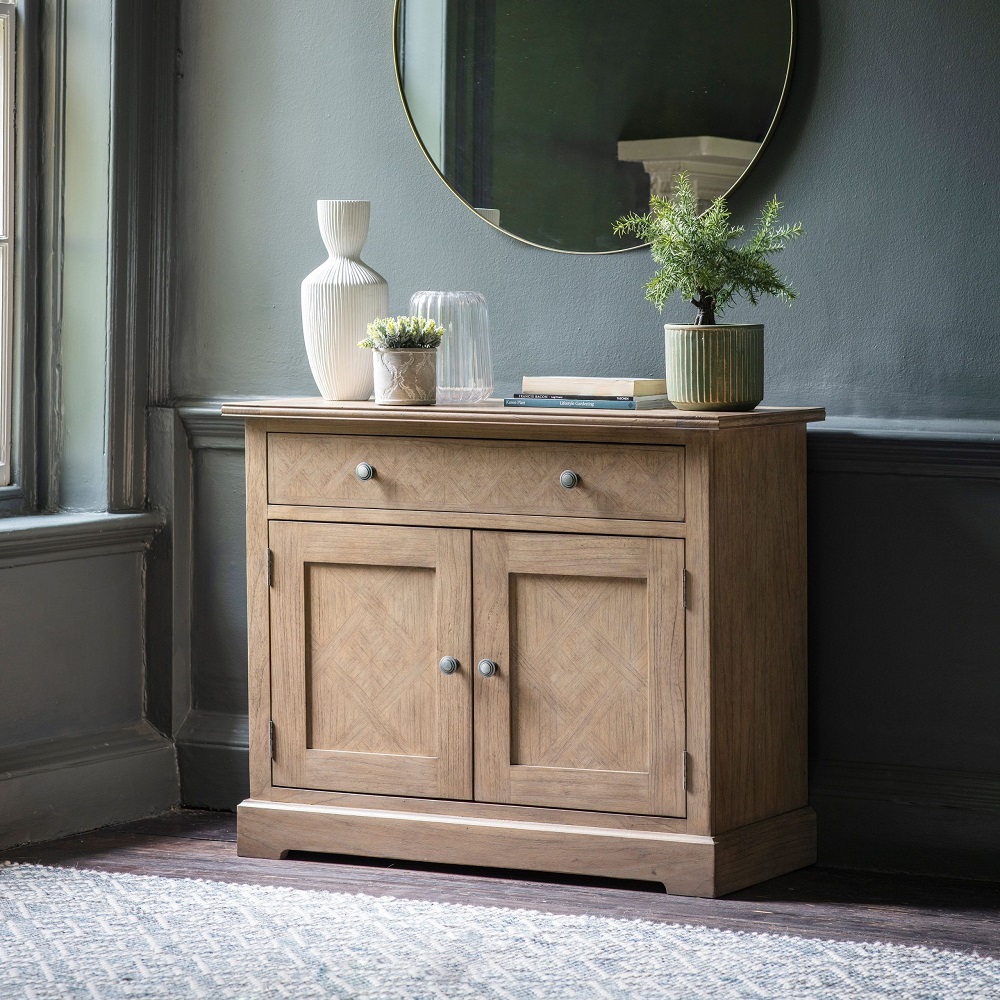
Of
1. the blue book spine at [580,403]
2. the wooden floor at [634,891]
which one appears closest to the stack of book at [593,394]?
the blue book spine at [580,403]

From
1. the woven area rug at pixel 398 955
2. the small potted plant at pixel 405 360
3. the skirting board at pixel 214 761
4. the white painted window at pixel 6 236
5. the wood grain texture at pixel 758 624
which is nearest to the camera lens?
the woven area rug at pixel 398 955

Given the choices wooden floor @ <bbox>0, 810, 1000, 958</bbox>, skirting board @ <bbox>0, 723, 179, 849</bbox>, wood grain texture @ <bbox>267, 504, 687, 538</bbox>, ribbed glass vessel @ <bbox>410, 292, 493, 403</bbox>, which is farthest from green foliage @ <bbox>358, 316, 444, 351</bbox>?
skirting board @ <bbox>0, 723, 179, 849</bbox>

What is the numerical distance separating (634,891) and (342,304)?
128 cm

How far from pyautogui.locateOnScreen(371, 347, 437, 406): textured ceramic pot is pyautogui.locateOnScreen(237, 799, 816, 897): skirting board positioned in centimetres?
81

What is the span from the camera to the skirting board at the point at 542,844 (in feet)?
9.06

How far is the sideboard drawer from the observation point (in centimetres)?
273

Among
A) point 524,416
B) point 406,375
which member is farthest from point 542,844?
point 406,375

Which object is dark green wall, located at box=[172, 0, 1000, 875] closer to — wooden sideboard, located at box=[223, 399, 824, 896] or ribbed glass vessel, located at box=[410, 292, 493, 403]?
wooden sideboard, located at box=[223, 399, 824, 896]

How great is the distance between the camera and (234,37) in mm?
3426

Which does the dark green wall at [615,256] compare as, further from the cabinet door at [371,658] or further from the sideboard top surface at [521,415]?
the cabinet door at [371,658]

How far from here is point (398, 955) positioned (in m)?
2.48

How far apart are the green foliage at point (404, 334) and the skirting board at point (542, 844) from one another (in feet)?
3.00

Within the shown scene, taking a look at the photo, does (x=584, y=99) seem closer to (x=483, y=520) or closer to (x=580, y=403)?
(x=580, y=403)

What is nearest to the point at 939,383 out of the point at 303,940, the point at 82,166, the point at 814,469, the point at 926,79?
the point at 814,469
